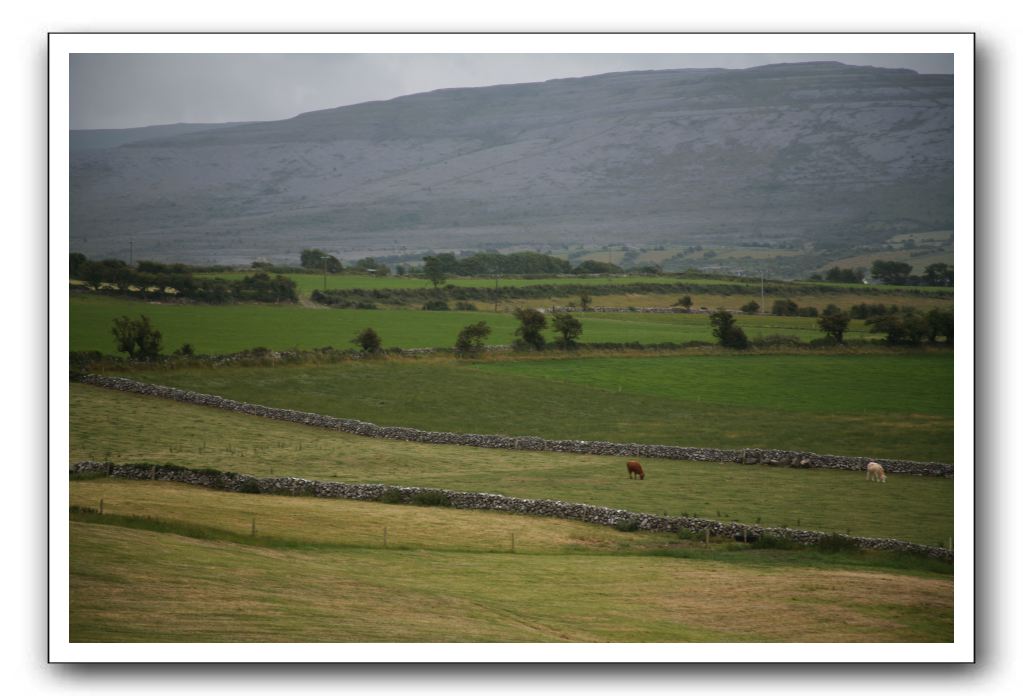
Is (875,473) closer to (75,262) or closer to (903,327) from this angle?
(903,327)

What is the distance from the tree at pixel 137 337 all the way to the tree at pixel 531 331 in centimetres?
1237

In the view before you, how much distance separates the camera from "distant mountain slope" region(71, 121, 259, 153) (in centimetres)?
1212

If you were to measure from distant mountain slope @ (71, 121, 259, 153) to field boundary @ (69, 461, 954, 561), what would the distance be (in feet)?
15.3

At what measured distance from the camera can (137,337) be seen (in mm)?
A: 19359

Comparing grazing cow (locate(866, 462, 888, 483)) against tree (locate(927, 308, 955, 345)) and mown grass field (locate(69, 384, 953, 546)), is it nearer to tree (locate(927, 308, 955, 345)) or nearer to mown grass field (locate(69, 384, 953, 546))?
mown grass field (locate(69, 384, 953, 546))

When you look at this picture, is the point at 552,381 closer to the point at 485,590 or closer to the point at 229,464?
the point at 229,464

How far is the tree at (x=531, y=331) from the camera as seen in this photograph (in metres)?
31.3

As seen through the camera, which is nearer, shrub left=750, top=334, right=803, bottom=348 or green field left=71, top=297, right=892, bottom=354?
green field left=71, top=297, right=892, bottom=354

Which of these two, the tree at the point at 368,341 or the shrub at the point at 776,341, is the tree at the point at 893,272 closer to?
the shrub at the point at 776,341

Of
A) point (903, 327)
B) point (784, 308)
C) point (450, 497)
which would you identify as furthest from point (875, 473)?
point (784, 308)

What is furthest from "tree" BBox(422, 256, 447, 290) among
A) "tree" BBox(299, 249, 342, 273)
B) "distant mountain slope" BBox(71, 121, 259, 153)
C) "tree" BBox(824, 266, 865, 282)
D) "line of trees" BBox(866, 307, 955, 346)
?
"distant mountain slope" BBox(71, 121, 259, 153)

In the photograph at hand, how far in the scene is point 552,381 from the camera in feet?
89.6
